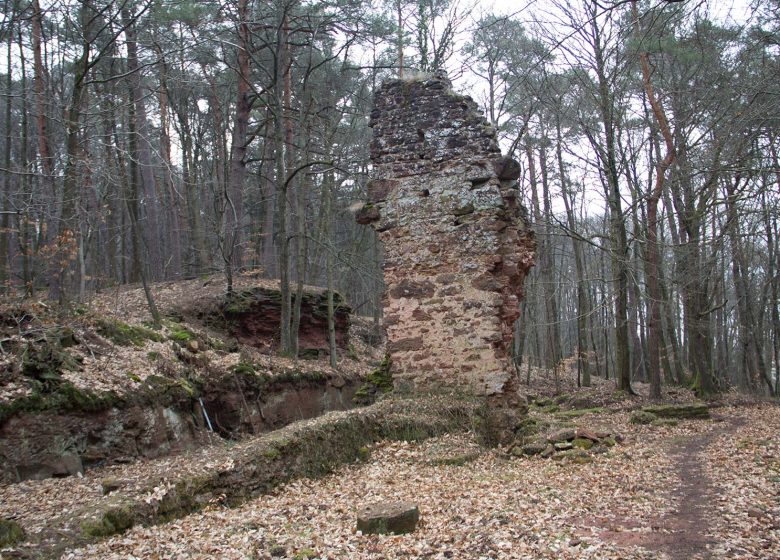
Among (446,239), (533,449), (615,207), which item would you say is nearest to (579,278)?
(615,207)

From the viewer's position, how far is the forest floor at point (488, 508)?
391cm

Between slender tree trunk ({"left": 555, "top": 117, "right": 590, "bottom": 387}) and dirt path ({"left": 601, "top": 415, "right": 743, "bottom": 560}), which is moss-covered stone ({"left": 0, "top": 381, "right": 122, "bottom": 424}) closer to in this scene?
dirt path ({"left": 601, "top": 415, "right": 743, "bottom": 560})

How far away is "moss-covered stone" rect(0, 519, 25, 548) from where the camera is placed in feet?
12.4

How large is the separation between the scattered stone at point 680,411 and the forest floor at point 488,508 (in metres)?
3.29

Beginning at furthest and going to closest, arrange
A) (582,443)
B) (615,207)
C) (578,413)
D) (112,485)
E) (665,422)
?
1. (615,207)
2. (578,413)
3. (665,422)
4. (582,443)
5. (112,485)

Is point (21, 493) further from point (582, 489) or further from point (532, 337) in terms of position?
point (532, 337)

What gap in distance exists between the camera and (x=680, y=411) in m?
10.9

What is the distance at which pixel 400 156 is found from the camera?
873cm

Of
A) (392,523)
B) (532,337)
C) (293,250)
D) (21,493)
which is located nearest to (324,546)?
(392,523)

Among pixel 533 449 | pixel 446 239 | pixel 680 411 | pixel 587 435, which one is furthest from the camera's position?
pixel 680 411

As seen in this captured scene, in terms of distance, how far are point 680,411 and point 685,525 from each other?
7376 mm

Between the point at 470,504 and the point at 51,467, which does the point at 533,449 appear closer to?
the point at 470,504

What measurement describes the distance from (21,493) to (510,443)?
546cm

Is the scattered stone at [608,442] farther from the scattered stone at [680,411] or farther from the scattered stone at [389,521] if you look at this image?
the scattered stone at [389,521]
